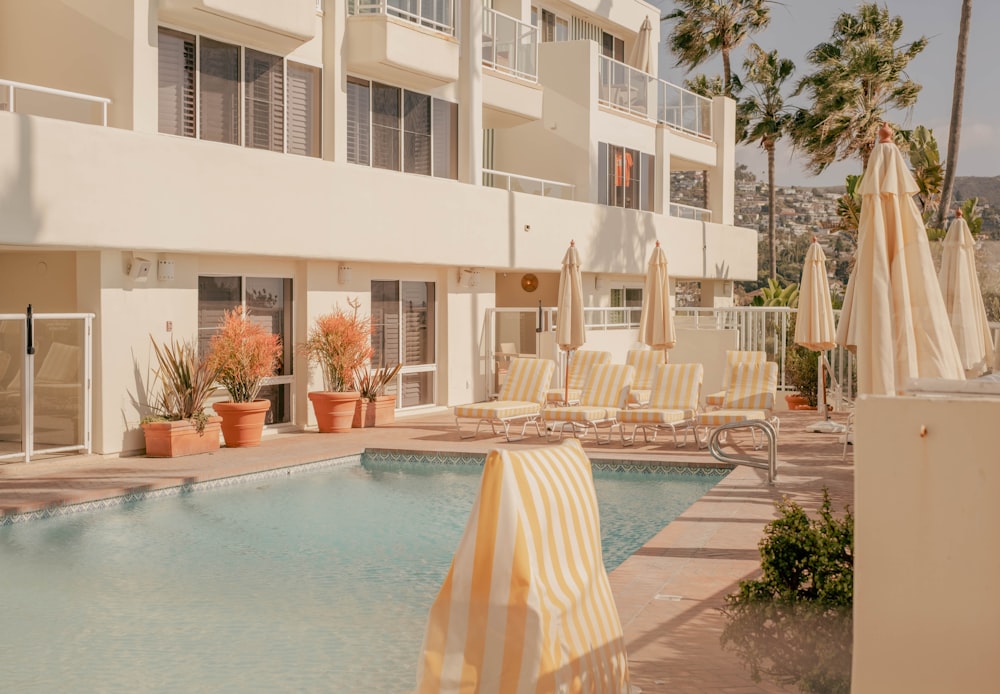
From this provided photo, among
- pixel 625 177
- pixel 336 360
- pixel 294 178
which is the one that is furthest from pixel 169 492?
pixel 625 177

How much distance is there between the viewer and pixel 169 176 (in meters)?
15.5

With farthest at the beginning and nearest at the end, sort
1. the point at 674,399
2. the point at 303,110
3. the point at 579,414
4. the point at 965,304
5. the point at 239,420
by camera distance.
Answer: the point at 303,110
the point at 674,399
the point at 579,414
the point at 239,420
the point at 965,304

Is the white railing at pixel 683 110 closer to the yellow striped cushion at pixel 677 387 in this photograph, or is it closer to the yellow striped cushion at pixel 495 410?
the yellow striped cushion at pixel 677 387

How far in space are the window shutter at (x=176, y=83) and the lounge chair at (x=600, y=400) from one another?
22.3 ft

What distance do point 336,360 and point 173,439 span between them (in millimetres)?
3823

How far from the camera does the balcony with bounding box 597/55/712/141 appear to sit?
28.7 meters

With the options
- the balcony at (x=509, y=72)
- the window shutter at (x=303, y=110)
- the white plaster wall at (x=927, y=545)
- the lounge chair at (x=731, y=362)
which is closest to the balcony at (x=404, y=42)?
the window shutter at (x=303, y=110)

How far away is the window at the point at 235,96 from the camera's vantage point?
16.3m

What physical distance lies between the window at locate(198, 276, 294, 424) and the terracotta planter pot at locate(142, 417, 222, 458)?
168cm

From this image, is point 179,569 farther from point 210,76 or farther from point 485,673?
point 210,76

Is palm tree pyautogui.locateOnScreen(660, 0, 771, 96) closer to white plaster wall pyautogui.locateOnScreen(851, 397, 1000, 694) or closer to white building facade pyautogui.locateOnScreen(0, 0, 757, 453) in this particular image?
white building facade pyautogui.locateOnScreen(0, 0, 757, 453)

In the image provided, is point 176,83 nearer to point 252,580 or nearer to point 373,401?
point 373,401

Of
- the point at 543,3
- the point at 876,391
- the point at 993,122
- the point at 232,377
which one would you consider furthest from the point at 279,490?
the point at 993,122

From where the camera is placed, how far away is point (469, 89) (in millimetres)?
22375
